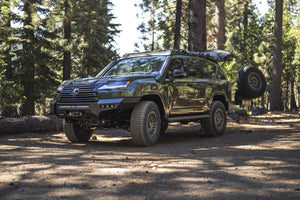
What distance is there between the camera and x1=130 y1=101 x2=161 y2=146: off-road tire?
6625 millimetres

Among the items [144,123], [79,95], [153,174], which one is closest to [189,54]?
[144,123]

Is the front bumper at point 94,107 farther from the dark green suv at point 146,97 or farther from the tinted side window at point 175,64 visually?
the tinted side window at point 175,64

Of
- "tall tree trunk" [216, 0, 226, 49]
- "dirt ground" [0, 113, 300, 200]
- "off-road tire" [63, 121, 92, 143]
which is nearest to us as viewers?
"dirt ground" [0, 113, 300, 200]

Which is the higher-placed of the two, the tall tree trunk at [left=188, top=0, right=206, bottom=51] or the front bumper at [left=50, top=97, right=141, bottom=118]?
the tall tree trunk at [left=188, top=0, right=206, bottom=51]

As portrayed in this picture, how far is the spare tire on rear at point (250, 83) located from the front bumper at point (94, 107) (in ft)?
15.5

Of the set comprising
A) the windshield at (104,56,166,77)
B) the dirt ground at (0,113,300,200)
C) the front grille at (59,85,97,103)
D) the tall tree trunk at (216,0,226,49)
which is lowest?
the dirt ground at (0,113,300,200)

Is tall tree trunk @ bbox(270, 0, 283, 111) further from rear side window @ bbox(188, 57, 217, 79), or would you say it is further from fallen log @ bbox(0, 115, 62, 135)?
fallen log @ bbox(0, 115, 62, 135)

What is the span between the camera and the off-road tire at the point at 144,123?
21.7ft

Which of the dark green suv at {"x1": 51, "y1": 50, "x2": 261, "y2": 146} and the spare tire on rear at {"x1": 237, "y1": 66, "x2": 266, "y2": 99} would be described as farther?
the spare tire on rear at {"x1": 237, "y1": 66, "x2": 266, "y2": 99}

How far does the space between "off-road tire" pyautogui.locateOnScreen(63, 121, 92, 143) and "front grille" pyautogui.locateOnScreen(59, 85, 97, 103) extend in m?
0.92

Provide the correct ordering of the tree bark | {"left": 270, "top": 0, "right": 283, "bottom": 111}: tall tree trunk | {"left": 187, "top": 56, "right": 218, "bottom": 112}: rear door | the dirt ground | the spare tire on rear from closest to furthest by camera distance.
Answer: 1. the dirt ground
2. {"left": 187, "top": 56, "right": 218, "bottom": 112}: rear door
3. the spare tire on rear
4. the tree bark
5. {"left": 270, "top": 0, "right": 283, "bottom": 111}: tall tree trunk

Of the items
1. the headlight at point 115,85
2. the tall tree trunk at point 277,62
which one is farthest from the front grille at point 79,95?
the tall tree trunk at point 277,62

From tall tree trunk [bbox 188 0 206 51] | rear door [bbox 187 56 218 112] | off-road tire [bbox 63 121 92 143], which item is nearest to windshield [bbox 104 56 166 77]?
rear door [bbox 187 56 218 112]

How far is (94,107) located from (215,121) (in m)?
4.02
